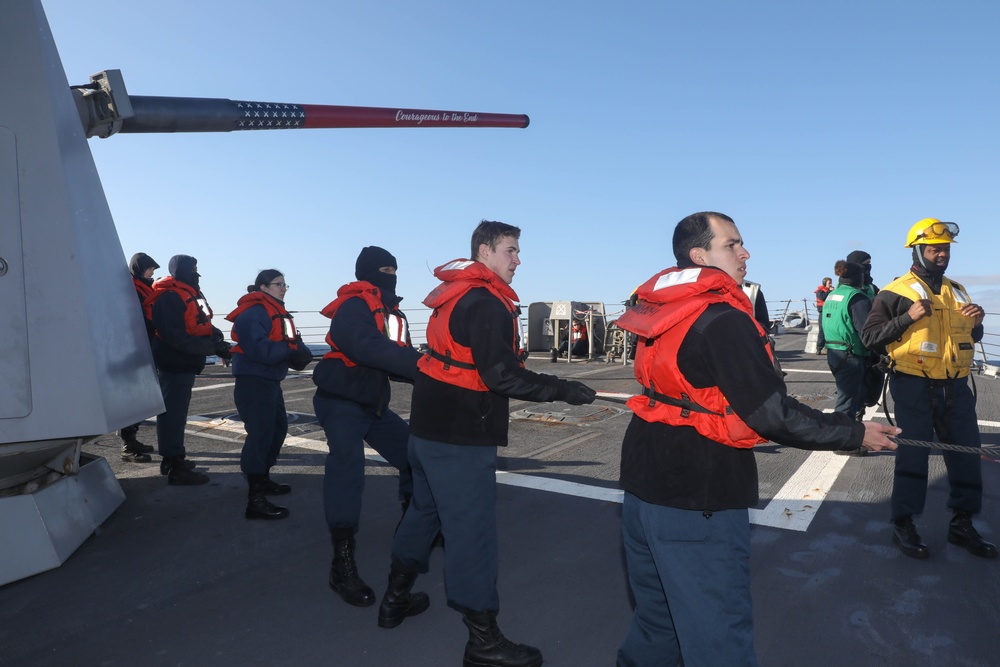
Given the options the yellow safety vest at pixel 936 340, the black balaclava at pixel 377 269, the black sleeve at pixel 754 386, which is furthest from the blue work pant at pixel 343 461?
the yellow safety vest at pixel 936 340

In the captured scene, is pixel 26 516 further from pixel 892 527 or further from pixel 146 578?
pixel 892 527

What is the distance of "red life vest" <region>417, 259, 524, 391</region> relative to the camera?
3.01 meters

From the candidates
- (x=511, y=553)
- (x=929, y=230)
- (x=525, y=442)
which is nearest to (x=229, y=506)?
(x=511, y=553)

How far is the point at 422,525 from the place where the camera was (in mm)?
3240

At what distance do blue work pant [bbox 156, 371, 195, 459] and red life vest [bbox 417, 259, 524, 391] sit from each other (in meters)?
3.69

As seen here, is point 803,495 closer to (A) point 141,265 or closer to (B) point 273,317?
(B) point 273,317

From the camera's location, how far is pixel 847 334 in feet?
22.6

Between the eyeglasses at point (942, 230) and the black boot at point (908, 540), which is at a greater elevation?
the eyeglasses at point (942, 230)

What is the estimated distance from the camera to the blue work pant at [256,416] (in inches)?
189

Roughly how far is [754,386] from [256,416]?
13.1 ft

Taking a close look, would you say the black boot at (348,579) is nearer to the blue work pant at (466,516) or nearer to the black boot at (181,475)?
the blue work pant at (466,516)

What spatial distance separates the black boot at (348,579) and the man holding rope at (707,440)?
1.78 meters

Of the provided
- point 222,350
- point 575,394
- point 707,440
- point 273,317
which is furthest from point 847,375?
point 222,350

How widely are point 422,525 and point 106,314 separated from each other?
241cm
